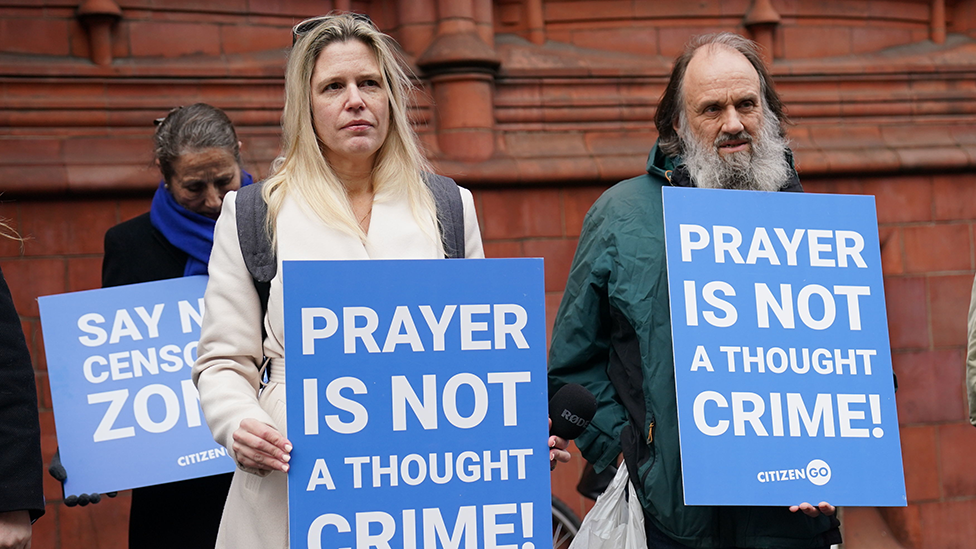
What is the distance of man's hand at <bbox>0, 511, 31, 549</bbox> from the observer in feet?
6.93

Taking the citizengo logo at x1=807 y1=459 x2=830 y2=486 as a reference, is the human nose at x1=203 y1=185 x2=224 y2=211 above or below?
above

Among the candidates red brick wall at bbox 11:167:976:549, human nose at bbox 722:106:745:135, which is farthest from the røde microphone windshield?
red brick wall at bbox 11:167:976:549

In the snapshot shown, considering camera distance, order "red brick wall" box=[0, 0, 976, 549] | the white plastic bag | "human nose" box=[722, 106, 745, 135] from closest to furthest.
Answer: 1. the white plastic bag
2. "human nose" box=[722, 106, 745, 135]
3. "red brick wall" box=[0, 0, 976, 549]

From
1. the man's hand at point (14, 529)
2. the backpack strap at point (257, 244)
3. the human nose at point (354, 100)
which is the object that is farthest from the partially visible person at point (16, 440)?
the human nose at point (354, 100)

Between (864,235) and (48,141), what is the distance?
159 inches

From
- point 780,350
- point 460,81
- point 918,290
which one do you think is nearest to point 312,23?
point 780,350

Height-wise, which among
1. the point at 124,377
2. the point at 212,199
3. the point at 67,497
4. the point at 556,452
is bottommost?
the point at 67,497

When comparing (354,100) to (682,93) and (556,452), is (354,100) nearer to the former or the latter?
(556,452)

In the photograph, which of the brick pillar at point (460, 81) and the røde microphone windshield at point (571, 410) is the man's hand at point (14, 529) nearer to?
the røde microphone windshield at point (571, 410)

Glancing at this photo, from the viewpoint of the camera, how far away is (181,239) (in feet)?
11.5

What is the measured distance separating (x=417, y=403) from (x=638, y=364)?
753 mm

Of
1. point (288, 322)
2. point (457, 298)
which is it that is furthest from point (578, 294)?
point (288, 322)

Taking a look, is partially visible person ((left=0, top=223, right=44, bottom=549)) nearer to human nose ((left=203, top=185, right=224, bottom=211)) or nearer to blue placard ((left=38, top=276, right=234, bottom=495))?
blue placard ((left=38, top=276, right=234, bottom=495))

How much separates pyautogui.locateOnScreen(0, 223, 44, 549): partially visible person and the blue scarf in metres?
1.27
